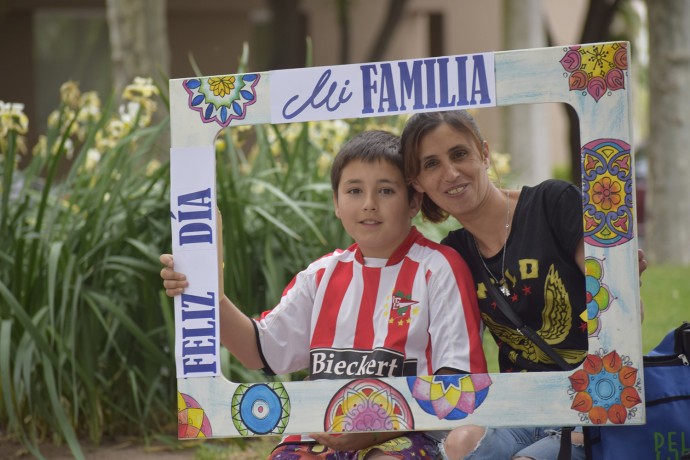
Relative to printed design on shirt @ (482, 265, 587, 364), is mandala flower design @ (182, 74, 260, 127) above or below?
above

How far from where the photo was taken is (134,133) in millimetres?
4340

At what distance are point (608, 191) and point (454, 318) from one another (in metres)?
0.51

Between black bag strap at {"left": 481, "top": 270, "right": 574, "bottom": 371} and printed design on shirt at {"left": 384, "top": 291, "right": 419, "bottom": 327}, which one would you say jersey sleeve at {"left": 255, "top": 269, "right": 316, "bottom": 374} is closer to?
printed design on shirt at {"left": 384, "top": 291, "right": 419, "bottom": 327}

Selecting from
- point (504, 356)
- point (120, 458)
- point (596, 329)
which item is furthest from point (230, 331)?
point (120, 458)

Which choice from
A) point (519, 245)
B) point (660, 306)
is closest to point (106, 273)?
point (519, 245)

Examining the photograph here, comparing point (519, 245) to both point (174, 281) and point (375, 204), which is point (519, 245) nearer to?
point (375, 204)

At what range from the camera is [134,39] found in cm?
765

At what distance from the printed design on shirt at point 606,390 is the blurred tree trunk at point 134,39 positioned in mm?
5593

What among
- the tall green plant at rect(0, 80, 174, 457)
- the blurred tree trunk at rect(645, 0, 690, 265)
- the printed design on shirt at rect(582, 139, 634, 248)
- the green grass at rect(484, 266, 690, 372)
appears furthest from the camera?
the blurred tree trunk at rect(645, 0, 690, 265)

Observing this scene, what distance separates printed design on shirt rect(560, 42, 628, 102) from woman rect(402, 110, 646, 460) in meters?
0.36

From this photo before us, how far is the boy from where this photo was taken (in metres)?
2.68

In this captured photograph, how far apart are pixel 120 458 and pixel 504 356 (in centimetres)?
174

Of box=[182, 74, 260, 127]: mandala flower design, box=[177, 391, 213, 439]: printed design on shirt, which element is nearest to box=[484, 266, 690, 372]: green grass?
box=[177, 391, 213, 439]: printed design on shirt

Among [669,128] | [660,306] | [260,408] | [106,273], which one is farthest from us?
[669,128]
